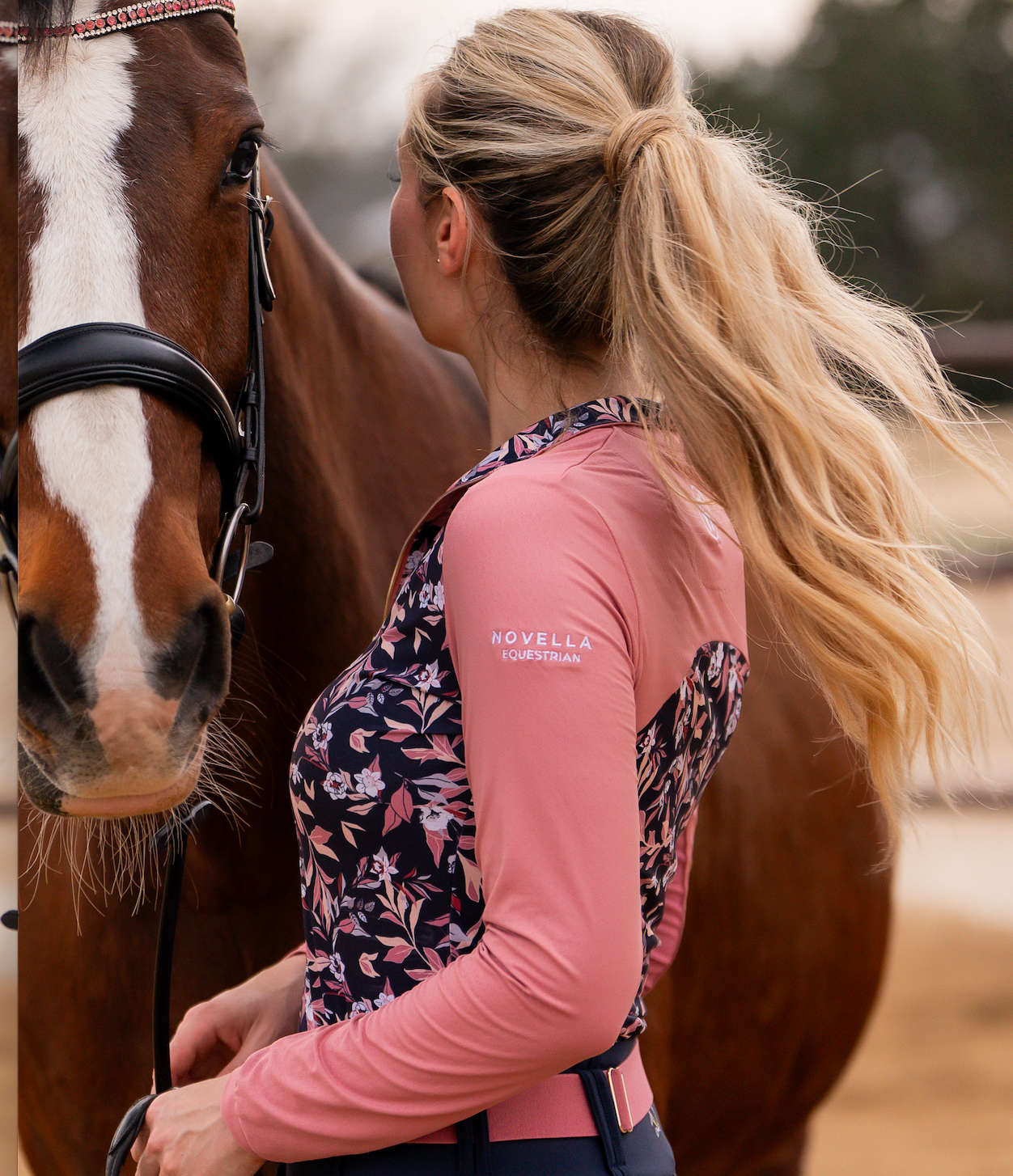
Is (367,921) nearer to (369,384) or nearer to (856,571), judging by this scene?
(856,571)

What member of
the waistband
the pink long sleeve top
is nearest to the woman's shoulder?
the pink long sleeve top

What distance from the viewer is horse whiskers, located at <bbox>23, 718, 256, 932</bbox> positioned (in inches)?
47.2

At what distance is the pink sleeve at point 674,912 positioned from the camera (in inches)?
44.4

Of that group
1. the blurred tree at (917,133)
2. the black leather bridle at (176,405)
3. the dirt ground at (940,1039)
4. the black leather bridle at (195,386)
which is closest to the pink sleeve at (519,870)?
the black leather bridle at (176,405)

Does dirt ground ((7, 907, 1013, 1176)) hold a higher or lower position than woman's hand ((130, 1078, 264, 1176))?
lower

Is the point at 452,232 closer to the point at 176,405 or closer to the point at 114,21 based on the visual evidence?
the point at 176,405

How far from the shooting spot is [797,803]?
1.91 metres

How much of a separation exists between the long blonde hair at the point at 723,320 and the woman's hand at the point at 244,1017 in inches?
20.1

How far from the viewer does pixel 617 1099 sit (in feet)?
2.75

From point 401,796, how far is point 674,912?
45 cm

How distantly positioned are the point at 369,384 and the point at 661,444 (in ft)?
2.34

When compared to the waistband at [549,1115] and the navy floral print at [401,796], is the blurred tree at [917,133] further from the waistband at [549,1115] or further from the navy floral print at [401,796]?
the waistband at [549,1115]

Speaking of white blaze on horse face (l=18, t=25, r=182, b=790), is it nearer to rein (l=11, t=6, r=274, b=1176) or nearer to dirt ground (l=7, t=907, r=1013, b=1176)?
rein (l=11, t=6, r=274, b=1176)

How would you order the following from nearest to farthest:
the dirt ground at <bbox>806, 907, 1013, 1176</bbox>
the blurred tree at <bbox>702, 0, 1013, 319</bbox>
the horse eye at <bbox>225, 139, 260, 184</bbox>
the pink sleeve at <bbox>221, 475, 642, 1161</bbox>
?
the pink sleeve at <bbox>221, 475, 642, 1161</bbox>, the horse eye at <bbox>225, 139, 260, 184</bbox>, the dirt ground at <bbox>806, 907, 1013, 1176</bbox>, the blurred tree at <bbox>702, 0, 1013, 319</bbox>
